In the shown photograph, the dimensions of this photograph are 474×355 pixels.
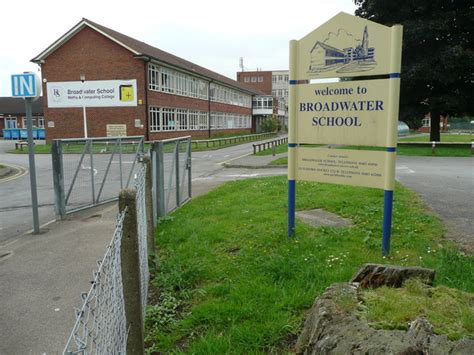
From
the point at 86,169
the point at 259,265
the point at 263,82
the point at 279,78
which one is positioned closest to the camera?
the point at 259,265

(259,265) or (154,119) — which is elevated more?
(154,119)

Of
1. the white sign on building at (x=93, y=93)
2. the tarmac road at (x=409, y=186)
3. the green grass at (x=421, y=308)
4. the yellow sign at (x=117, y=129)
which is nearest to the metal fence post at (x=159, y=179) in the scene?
the tarmac road at (x=409, y=186)

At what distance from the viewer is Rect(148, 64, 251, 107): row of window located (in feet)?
120

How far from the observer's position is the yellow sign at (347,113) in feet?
16.5

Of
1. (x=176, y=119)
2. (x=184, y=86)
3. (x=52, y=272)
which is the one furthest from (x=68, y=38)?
(x=52, y=272)

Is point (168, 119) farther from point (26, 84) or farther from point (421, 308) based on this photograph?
point (421, 308)

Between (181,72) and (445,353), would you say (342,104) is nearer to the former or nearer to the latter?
(445,353)

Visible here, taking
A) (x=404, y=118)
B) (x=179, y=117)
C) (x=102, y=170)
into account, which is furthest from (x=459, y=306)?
(x=179, y=117)

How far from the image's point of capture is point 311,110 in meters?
5.62

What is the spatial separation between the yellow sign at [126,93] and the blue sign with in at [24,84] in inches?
1108

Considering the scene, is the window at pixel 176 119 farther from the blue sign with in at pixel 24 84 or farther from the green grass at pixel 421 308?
the green grass at pixel 421 308

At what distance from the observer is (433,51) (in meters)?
25.3

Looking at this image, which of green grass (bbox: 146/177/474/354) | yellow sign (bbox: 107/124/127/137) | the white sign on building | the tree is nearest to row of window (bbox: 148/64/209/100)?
the white sign on building

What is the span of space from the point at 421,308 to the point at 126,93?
34.2 metres
